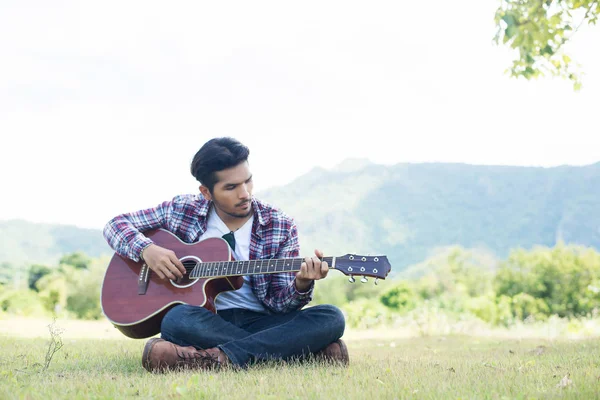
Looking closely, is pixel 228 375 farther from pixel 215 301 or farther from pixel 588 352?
pixel 588 352

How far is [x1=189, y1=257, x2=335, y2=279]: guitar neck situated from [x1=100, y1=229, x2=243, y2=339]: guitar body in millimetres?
56

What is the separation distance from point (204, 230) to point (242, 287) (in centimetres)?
46

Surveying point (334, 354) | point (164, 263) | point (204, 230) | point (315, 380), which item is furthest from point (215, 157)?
point (315, 380)

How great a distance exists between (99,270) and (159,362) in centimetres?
A: 1845

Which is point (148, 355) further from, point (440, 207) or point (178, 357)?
point (440, 207)

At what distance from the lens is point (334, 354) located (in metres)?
3.38

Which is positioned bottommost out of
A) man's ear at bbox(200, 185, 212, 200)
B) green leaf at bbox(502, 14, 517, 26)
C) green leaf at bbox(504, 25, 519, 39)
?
man's ear at bbox(200, 185, 212, 200)

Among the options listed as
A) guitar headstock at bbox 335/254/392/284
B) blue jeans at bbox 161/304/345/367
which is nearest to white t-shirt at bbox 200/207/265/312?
blue jeans at bbox 161/304/345/367

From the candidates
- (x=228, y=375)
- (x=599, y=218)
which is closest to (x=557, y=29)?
(x=228, y=375)

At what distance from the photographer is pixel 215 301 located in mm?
3664

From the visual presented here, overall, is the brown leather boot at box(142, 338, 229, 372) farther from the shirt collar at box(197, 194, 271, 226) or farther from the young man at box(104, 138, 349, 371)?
the shirt collar at box(197, 194, 271, 226)

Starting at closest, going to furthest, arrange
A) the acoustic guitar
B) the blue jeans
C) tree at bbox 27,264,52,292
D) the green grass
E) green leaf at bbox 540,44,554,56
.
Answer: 1. the green grass
2. the blue jeans
3. the acoustic guitar
4. green leaf at bbox 540,44,554,56
5. tree at bbox 27,264,52,292

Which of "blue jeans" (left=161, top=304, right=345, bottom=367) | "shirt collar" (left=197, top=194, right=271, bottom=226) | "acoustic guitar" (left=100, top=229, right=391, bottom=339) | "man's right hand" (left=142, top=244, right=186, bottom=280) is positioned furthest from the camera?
"shirt collar" (left=197, top=194, right=271, bottom=226)

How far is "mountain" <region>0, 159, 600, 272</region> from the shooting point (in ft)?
239
